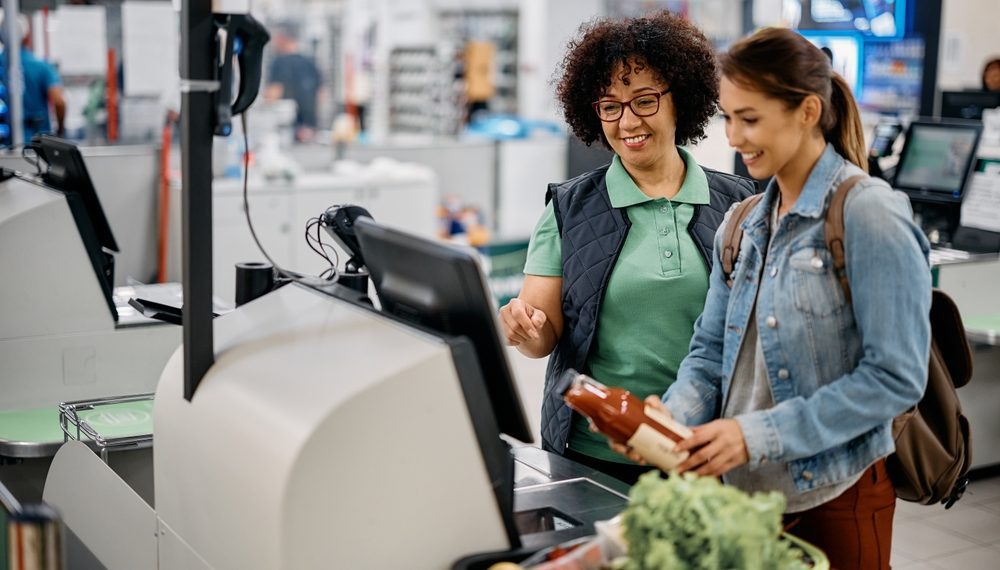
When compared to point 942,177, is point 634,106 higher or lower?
higher

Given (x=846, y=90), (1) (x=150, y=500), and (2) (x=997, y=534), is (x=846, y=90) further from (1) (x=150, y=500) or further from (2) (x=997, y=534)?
(2) (x=997, y=534)

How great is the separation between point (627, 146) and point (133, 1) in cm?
598

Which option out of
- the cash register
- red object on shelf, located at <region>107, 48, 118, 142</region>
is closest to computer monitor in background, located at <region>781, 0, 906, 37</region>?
the cash register

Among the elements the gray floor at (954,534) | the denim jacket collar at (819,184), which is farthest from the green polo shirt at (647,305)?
the gray floor at (954,534)

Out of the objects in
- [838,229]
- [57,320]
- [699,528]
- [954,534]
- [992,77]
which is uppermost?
[992,77]

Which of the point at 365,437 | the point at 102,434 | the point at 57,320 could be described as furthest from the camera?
the point at 57,320

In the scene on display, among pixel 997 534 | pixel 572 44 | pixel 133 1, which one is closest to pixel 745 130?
pixel 572 44

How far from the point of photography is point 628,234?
2309mm

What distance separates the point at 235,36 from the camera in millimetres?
1732

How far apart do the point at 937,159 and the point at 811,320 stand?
3727mm

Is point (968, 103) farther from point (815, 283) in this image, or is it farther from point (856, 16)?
point (815, 283)

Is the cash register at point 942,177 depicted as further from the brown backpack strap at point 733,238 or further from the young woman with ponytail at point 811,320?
the young woman with ponytail at point 811,320

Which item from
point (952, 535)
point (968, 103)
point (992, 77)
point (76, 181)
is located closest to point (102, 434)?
point (76, 181)

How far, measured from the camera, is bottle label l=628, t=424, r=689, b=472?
1545 millimetres
